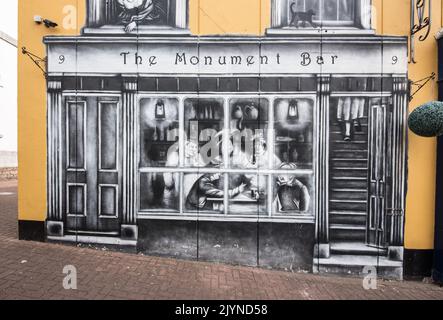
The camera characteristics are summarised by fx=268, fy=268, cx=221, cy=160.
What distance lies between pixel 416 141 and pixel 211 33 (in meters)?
4.23

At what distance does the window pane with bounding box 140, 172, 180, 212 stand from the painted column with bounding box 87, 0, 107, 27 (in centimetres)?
300

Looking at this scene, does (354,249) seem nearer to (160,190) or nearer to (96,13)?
(160,190)

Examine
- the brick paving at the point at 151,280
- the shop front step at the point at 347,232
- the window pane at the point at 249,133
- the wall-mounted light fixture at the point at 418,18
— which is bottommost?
the brick paving at the point at 151,280

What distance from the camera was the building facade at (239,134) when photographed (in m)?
4.90

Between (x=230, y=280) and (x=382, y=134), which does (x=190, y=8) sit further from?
(x=230, y=280)

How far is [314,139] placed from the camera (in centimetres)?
496

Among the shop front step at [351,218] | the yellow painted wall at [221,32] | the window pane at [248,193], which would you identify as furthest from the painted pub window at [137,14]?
the shop front step at [351,218]

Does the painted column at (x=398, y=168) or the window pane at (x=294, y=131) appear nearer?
the painted column at (x=398, y=168)

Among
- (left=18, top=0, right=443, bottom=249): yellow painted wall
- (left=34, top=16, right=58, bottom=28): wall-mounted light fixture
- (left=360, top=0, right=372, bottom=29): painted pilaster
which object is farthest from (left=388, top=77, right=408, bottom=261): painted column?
(left=34, top=16, right=58, bottom=28): wall-mounted light fixture

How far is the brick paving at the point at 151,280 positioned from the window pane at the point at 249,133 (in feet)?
6.56

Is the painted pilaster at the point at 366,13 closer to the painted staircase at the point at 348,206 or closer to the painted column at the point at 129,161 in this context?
the painted staircase at the point at 348,206

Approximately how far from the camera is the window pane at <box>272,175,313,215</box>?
5012mm

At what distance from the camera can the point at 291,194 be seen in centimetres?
504

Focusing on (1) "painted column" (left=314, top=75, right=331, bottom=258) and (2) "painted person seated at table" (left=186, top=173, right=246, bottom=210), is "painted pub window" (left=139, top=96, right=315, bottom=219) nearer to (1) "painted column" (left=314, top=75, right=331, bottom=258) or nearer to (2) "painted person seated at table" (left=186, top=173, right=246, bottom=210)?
(2) "painted person seated at table" (left=186, top=173, right=246, bottom=210)
